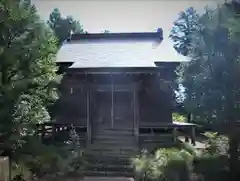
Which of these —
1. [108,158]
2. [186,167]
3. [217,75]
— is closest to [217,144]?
[186,167]

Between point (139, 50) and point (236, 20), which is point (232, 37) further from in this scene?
point (139, 50)

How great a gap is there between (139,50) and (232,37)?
7475 mm

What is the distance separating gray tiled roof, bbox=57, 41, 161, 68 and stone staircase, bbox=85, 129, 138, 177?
2.92m

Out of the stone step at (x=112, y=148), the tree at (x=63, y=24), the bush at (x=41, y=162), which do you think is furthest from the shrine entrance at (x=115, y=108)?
the tree at (x=63, y=24)

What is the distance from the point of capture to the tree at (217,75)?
730 centimetres

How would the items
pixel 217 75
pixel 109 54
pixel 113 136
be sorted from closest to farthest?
1. pixel 217 75
2. pixel 113 136
3. pixel 109 54

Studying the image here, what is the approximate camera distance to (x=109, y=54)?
13727 mm

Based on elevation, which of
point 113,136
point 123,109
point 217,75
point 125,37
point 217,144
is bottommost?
point 113,136

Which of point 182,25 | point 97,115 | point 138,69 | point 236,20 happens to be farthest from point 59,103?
point 182,25

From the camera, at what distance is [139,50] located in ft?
47.1

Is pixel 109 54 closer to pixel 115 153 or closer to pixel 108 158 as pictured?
pixel 115 153

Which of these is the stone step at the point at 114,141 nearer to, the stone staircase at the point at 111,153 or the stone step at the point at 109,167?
the stone staircase at the point at 111,153

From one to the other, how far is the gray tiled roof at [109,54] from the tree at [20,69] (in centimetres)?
355

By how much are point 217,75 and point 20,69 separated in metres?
5.28
